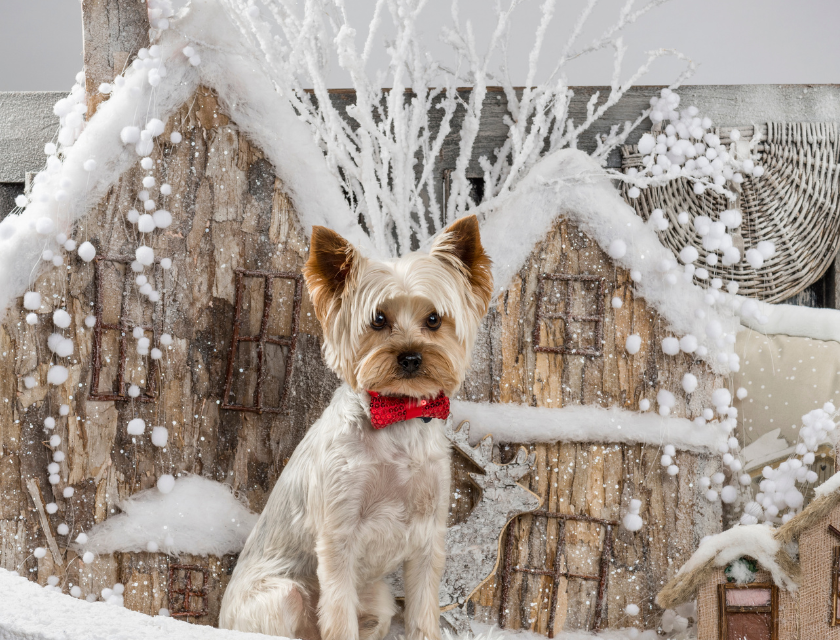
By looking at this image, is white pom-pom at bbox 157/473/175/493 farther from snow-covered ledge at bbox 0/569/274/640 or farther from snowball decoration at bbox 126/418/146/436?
snow-covered ledge at bbox 0/569/274/640

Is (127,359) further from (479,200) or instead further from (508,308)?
(479,200)

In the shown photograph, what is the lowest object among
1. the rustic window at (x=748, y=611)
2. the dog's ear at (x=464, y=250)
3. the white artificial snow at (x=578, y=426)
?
the rustic window at (x=748, y=611)

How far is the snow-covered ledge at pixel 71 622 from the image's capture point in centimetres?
84

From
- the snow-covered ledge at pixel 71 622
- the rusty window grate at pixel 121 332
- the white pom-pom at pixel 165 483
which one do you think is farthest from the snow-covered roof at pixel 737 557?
the rusty window grate at pixel 121 332

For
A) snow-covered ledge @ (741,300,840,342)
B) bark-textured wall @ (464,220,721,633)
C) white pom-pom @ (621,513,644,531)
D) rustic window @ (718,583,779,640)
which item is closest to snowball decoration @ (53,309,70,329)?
bark-textured wall @ (464,220,721,633)

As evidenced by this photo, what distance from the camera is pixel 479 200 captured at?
187 cm

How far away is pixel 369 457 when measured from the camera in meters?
1.22

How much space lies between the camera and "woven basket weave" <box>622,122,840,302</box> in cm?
174

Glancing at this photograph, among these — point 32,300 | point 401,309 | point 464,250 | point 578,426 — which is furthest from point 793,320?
point 32,300

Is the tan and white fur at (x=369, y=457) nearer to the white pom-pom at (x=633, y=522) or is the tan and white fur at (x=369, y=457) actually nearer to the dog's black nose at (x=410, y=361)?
the dog's black nose at (x=410, y=361)

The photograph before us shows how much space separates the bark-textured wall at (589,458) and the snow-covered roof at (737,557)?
25 centimetres

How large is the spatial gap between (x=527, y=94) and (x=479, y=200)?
0.36 meters

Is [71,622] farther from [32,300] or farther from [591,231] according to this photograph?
[591,231]

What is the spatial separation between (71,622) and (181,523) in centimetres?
61
